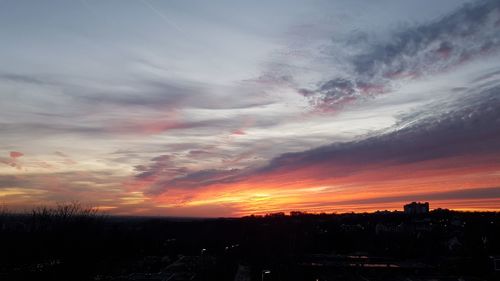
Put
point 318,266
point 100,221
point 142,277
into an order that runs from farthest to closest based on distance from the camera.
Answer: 1. point 100,221
2. point 318,266
3. point 142,277

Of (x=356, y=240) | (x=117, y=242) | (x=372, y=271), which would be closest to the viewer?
(x=372, y=271)

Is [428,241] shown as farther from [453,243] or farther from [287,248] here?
[287,248]

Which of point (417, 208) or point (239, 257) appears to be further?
point (417, 208)

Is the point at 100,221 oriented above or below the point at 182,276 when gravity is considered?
above

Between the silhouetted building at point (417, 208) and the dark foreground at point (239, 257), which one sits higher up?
the silhouetted building at point (417, 208)

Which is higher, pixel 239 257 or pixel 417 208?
pixel 417 208

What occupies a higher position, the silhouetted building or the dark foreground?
the silhouetted building

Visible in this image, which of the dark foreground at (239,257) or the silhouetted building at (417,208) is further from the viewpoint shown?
the silhouetted building at (417,208)

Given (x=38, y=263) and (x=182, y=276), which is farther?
(x=38, y=263)

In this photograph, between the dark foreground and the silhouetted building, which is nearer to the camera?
the dark foreground

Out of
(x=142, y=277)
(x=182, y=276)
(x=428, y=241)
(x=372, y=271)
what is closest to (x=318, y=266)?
(x=372, y=271)

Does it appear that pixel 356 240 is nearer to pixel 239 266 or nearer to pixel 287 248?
pixel 287 248
